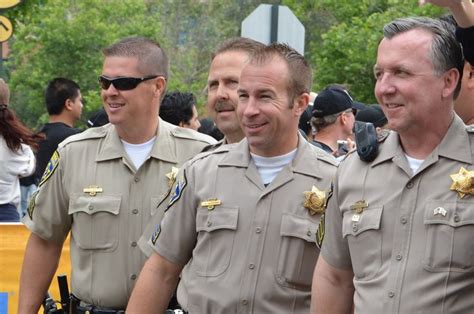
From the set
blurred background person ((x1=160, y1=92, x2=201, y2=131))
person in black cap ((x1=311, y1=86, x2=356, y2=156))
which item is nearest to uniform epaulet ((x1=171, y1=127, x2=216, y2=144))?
person in black cap ((x1=311, y1=86, x2=356, y2=156))

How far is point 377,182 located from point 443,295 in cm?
57

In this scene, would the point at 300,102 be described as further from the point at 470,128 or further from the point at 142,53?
the point at 142,53

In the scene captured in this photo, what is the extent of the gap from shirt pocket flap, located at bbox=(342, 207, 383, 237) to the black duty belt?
231 cm

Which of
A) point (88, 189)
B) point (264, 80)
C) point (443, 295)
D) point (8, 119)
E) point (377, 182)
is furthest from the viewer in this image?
point (8, 119)

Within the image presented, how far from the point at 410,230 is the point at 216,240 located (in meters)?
1.27

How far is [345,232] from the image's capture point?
16.6 ft

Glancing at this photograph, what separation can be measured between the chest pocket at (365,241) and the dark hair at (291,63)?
1027 mm

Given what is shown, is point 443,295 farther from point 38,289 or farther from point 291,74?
point 38,289

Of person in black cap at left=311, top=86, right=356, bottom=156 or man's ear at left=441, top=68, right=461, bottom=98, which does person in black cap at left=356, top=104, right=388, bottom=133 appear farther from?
man's ear at left=441, top=68, right=461, bottom=98

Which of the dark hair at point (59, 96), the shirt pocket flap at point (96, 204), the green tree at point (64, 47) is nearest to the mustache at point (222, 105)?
the shirt pocket flap at point (96, 204)

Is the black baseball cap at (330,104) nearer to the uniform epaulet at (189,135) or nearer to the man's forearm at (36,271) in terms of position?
the uniform epaulet at (189,135)

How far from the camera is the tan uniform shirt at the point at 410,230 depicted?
466cm

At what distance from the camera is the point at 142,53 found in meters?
7.27

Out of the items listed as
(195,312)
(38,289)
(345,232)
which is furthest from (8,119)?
(345,232)
